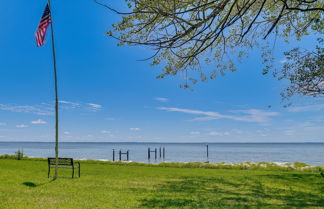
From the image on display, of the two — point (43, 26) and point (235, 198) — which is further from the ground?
point (43, 26)

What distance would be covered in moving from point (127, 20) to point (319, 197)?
8543mm

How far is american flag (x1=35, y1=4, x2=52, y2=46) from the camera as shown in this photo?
10.7 metres

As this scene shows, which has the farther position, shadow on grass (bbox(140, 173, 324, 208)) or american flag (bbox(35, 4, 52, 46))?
american flag (bbox(35, 4, 52, 46))

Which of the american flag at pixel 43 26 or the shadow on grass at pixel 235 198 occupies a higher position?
the american flag at pixel 43 26

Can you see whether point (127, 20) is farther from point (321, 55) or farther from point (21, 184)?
point (321, 55)

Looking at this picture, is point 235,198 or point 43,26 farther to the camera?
point 43,26

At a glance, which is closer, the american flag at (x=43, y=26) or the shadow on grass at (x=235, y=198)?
the shadow on grass at (x=235, y=198)

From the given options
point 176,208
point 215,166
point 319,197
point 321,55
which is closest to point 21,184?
point 176,208

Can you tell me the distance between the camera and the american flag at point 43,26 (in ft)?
35.2

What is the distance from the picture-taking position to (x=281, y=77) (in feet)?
41.1

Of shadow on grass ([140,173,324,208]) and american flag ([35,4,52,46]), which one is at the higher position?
american flag ([35,4,52,46])

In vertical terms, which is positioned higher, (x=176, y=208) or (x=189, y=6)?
(x=189, y=6)

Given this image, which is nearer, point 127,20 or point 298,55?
point 127,20

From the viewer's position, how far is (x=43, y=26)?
10977 millimetres
